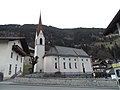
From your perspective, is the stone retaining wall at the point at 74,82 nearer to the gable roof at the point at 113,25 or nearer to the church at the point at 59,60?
the gable roof at the point at 113,25

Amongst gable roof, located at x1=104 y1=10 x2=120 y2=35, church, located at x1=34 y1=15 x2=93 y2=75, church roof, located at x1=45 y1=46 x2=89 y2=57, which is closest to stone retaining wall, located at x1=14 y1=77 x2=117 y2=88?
gable roof, located at x1=104 y1=10 x2=120 y2=35

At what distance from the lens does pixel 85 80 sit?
19.8 meters

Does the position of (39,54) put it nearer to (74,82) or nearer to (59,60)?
(59,60)

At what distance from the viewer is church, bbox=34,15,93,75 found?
4390cm

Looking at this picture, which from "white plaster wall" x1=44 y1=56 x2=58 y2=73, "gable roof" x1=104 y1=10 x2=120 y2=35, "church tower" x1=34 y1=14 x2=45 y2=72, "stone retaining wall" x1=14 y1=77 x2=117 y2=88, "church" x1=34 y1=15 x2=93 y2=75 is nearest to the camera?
"gable roof" x1=104 y1=10 x2=120 y2=35

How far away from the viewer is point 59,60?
4556 cm

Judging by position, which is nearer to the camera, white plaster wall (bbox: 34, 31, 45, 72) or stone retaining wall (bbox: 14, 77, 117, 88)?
stone retaining wall (bbox: 14, 77, 117, 88)

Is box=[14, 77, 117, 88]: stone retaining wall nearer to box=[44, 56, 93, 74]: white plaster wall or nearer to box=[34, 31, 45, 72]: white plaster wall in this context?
box=[44, 56, 93, 74]: white plaster wall

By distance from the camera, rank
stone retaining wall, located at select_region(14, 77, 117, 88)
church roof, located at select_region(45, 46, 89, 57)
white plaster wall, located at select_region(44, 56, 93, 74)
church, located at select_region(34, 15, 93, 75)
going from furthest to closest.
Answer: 1. church roof, located at select_region(45, 46, 89, 57)
2. church, located at select_region(34, 15, 93, 75)
3. white plaster wall, located at select_region(44, 56, 93, 74)
4. stone retaining wall, located at select_region(14, 77, 117, 88)

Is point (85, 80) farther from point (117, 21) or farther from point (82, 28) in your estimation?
point (82, 28)

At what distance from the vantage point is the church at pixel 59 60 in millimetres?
43900

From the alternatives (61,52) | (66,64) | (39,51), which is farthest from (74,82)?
(61,52)

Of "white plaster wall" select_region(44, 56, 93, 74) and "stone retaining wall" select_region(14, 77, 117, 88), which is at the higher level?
"white plaster wall" select_region(44, 56, 93, 74)

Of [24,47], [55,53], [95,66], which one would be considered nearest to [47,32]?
[95,66]
